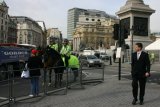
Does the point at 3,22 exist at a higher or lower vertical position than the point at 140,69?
higher

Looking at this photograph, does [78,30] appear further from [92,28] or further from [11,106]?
[11,106]

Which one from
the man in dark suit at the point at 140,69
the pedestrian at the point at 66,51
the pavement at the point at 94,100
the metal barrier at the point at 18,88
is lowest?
the pavement at the point at 94,100

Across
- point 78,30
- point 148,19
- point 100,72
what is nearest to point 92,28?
point 78,30

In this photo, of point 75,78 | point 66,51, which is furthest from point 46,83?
point 66,51

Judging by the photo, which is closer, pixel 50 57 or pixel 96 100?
pixel 96 100

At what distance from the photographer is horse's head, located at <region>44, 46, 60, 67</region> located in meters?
18.2

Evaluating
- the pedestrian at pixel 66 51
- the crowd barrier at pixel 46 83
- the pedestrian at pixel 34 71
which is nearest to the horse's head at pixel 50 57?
the crowd barrier at pixel 46 83

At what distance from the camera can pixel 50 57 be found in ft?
59.8

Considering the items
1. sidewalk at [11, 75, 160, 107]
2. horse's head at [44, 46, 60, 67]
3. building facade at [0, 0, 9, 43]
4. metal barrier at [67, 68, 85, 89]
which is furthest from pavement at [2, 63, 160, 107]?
building facade at [0, 0, 9, 43]

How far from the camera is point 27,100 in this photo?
14.4m

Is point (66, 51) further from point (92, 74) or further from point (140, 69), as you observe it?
point (140, 69)

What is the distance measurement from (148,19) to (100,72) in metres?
39.6

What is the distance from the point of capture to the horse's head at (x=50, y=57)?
1817 centimetres

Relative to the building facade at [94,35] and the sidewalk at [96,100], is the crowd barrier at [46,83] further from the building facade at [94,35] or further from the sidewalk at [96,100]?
the building facade at [94,35]
